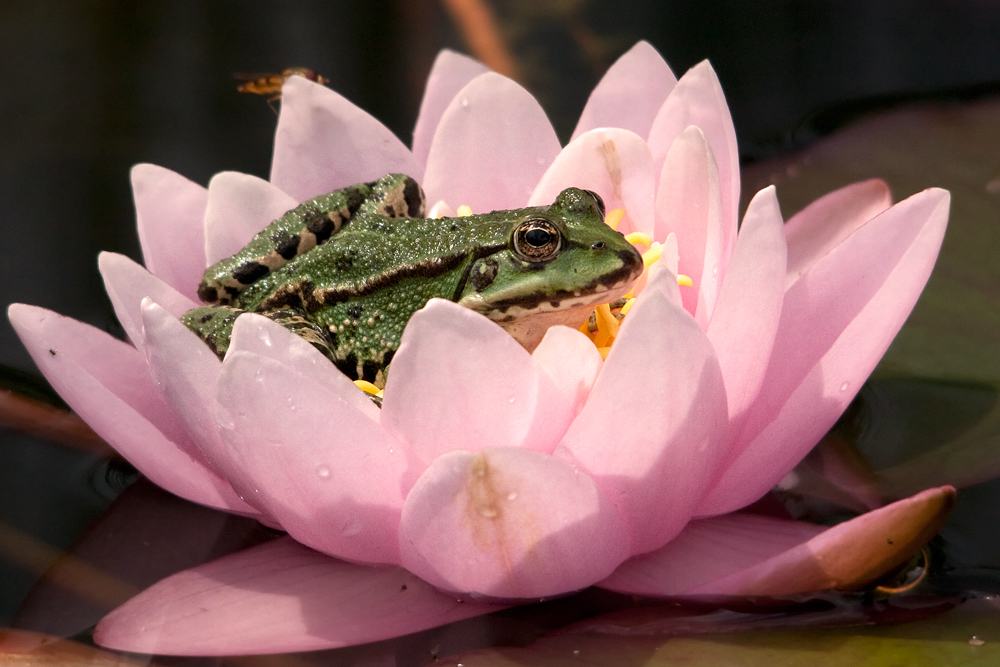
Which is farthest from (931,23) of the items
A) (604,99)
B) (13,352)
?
(13,352)

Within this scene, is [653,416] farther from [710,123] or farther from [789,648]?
[710,123]

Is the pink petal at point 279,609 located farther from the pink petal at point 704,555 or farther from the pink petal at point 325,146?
the pink petal at point 325,146

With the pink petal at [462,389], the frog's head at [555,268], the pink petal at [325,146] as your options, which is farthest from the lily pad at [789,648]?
the pink petal at [325,146]

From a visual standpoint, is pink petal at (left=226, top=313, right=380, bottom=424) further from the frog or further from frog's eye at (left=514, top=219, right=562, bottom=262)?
frog's eye at (left=514, top=219, right=562, bottom=262)

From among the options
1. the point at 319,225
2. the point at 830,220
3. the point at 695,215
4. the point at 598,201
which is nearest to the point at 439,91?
the point at 319,225

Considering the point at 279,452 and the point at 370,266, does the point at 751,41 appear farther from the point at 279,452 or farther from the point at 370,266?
the point at 279,452
